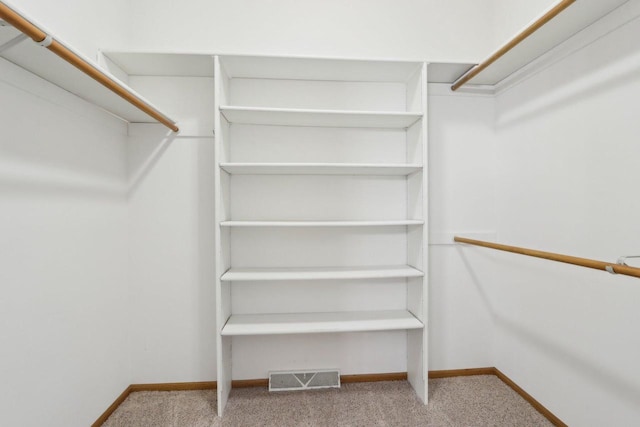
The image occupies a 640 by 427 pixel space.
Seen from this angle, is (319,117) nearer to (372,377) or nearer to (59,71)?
(59,71)

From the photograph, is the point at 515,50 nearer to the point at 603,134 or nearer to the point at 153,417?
the point at 603,134

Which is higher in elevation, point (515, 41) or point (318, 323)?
point (515, 41)

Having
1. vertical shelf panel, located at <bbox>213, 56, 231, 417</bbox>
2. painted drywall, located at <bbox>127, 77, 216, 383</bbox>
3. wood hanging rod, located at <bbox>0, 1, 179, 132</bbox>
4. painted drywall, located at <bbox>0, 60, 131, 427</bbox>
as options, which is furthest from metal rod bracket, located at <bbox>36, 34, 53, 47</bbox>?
painted drywall, located at <bbox>127, 77, 216, 383</bbox>

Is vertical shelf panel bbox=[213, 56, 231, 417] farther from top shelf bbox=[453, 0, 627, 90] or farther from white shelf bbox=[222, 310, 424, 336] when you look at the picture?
top shelf bbox=[453, 0, 627, 90]

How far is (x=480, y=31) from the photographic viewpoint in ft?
7.24

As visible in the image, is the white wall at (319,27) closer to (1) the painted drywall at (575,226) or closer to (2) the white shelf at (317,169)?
(1) the painted drywall at (575,226)

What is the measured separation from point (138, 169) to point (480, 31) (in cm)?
259

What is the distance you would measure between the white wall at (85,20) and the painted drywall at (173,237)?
1.00ft

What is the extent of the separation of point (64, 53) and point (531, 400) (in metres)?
2.86

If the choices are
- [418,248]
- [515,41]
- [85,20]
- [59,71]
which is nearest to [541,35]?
[515,41]

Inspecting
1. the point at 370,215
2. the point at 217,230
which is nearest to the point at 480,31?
the point at 370,215

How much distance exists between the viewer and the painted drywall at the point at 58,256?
3.86 ft

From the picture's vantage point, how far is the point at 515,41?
1.54 meters

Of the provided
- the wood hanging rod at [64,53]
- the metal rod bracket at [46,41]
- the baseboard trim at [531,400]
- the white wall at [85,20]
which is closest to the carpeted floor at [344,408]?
the baseboard trim at [531,400]
